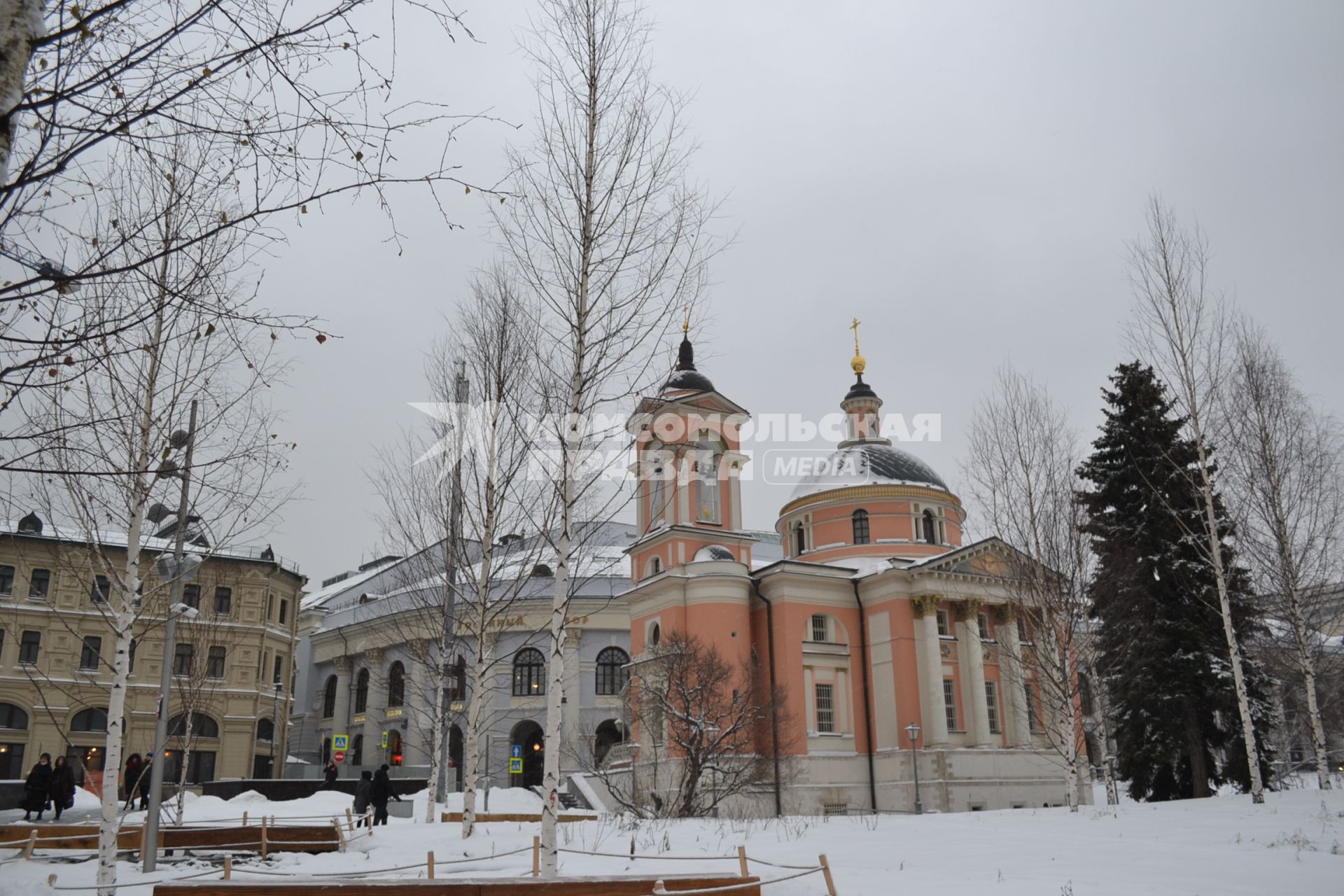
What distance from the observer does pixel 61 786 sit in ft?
72.3

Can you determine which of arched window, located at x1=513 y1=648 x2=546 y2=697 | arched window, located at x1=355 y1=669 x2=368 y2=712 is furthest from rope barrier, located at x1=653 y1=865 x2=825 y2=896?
arched window, located at x1=355 y1=669 x2=368 y2=712

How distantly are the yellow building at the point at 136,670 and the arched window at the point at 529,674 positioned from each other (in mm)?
12499

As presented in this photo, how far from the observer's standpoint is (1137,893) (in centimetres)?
970

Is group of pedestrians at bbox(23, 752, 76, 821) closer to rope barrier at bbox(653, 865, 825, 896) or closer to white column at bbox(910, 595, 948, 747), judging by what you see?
rope barrier at bbox(653, 865, 825, 896)

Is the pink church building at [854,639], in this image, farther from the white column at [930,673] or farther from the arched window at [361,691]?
the arched window at [361,691]

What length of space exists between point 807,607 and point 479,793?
A: 14.9 meters

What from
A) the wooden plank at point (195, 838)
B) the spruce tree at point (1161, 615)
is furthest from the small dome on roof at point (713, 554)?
the wooden plank at point (195, 838)

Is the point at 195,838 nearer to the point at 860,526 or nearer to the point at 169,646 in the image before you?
the point at 169,646

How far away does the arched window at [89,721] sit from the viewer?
45.8 metres

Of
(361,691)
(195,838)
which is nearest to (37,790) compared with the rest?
(195,838)

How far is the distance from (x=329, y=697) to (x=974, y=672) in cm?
4631

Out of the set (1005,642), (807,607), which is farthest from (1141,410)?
(807,607)

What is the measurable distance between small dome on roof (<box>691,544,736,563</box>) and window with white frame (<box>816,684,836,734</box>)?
6.22 m

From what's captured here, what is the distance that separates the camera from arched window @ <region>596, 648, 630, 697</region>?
178 feet
